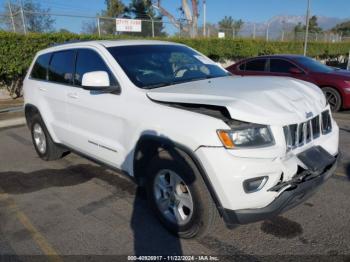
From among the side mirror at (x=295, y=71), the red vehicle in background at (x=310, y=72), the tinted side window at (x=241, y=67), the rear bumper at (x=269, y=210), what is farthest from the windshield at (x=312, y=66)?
the rear bumper at (x=269, y=210)

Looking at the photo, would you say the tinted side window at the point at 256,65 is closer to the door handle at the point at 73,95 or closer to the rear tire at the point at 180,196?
the door handle at the point at 73,95

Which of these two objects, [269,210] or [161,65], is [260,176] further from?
[161,65]

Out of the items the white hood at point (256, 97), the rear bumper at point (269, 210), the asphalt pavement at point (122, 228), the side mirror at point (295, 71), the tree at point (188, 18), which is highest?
the tree at point (188, 18)

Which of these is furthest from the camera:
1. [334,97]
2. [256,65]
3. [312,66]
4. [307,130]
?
[256,65]

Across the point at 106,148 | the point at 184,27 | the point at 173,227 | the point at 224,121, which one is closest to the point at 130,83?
the point at 106,148

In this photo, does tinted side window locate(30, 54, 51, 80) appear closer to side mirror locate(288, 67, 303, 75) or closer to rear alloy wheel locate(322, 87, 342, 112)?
side mirror locate(288, 67, 303, 75)

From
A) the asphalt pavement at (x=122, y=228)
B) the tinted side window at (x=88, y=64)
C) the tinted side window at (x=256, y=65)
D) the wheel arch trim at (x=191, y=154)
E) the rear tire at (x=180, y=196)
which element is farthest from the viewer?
the tinted side window at (x=256, y=65)

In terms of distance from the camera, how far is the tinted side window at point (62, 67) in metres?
4.44

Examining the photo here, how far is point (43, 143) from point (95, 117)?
6.92 ft

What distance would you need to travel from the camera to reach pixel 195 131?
2.74m

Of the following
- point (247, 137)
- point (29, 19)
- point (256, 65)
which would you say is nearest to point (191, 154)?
point (247, 137)

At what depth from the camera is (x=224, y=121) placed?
2.68m

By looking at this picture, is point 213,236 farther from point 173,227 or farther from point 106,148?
point 106,148

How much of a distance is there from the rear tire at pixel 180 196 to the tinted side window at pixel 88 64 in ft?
3.67
